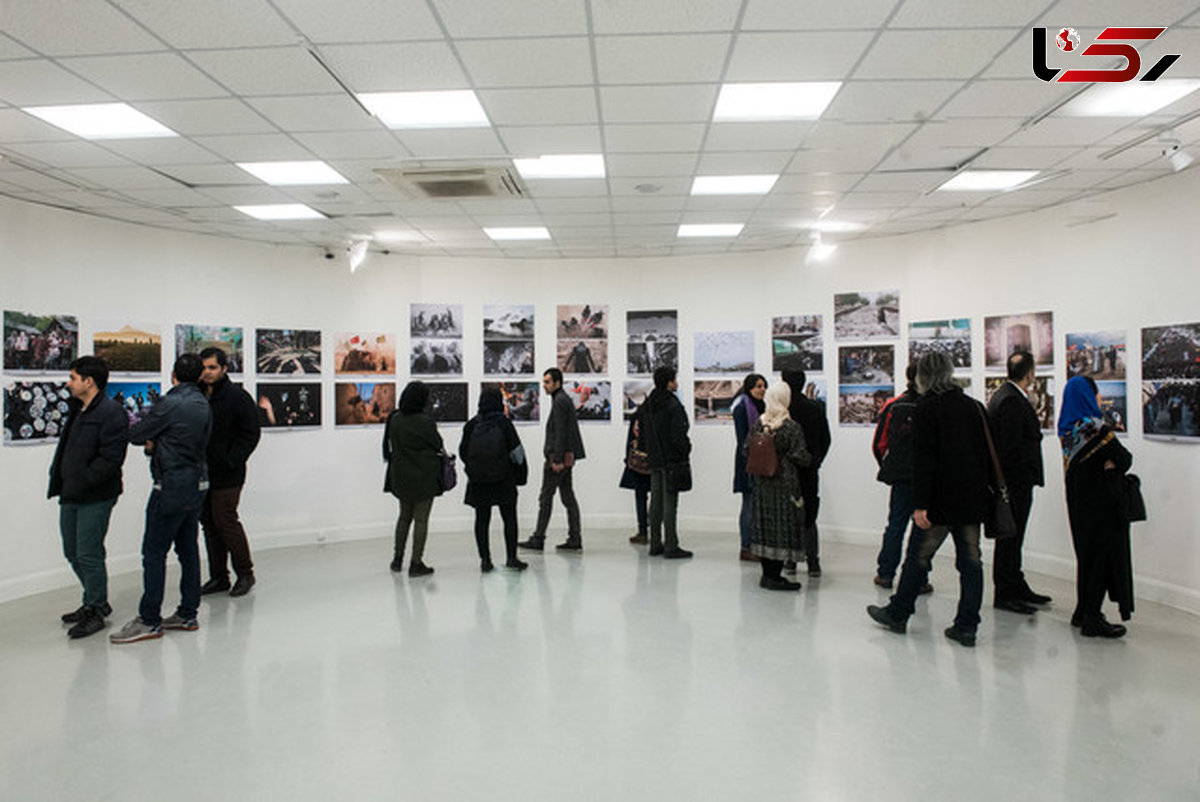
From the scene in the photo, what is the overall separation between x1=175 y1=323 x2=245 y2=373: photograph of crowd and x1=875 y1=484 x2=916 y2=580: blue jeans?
6.58m

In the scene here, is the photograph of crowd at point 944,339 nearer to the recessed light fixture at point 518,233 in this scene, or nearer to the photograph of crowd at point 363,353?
the recessed light fixture at point 518,233

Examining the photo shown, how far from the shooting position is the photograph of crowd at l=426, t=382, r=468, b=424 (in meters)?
8.97

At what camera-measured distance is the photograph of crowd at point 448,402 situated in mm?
8969

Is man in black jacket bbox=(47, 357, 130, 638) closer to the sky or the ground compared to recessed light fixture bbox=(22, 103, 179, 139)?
closer to the ground

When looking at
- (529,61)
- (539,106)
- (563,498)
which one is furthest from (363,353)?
(529,61)

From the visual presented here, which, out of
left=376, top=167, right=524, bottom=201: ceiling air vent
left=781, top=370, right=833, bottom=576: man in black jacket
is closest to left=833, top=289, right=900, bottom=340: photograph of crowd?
left=781, top=370, right=833, bottom=576: man in black jacket

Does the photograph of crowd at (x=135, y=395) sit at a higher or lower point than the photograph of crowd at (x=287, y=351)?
lower

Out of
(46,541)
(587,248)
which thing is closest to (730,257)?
(587,248)

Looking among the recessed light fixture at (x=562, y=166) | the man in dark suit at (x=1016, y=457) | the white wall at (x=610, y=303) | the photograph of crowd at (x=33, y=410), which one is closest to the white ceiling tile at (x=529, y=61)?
the recessed light fixture at (x=562, y=166)

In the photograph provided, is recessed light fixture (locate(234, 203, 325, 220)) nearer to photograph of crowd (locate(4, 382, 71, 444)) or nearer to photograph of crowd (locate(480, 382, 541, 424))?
photograph of crowd (locate(4, 382, 71, 444))

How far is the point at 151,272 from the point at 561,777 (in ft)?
22.5

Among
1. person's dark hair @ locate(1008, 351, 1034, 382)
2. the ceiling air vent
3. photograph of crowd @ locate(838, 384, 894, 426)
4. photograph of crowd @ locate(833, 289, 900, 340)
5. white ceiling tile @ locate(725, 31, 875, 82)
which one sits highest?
white ceiling tile @ locate(725, 31, 875, 82)

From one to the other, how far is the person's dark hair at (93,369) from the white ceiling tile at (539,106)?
3169mm

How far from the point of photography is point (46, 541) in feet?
20.9
